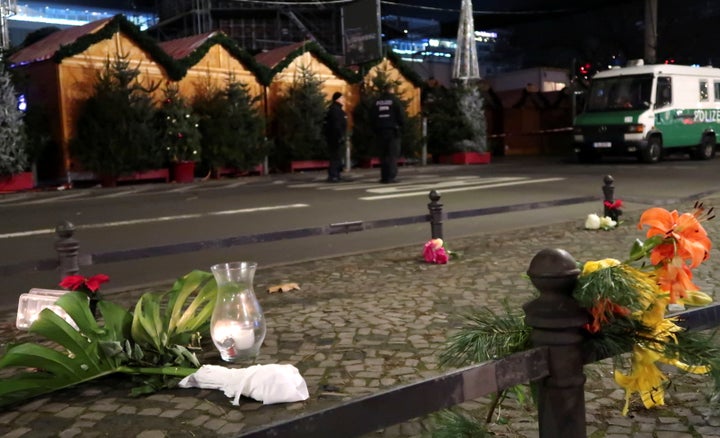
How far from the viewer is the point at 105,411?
3381 mm

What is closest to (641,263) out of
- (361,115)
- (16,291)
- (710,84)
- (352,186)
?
(16,291)

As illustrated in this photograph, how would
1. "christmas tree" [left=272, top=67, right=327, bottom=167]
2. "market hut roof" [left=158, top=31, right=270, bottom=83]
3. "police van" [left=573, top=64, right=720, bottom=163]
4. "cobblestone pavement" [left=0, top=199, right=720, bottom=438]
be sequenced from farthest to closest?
"police van" [left=573, top=64, right=720, bottom=163], "christmas tree" [left=272, top=67, right=327, bottom=167], "market hut roof" [left=158, top=31, right=270, bottom=83], "cobblestone pavement" [left=0, top=199, right=720, bottom=438]

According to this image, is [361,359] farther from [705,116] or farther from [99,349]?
[705,116]

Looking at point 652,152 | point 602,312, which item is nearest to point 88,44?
point 652,152

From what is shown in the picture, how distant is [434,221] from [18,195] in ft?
36.0

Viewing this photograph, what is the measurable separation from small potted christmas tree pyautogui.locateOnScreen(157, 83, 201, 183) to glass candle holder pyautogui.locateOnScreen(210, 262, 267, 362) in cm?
1412

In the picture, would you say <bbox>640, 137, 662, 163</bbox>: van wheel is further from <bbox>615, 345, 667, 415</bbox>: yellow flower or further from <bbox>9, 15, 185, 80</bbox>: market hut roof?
<bbox>615, 345, 667, 415</bbox>: yellow flower

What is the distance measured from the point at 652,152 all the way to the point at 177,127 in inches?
553

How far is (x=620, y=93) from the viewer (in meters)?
22.2

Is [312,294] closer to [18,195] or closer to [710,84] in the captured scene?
[18,195]

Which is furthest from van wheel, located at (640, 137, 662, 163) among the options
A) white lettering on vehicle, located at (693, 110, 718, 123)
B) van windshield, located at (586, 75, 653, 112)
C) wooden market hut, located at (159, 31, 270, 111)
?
wooden market hut, located at (159, 31, 270, 111)

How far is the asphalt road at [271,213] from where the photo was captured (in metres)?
7.41

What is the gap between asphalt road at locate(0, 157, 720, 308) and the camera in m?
7.41

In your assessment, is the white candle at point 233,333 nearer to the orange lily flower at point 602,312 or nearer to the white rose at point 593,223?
the orange lily flower at point 602,312
